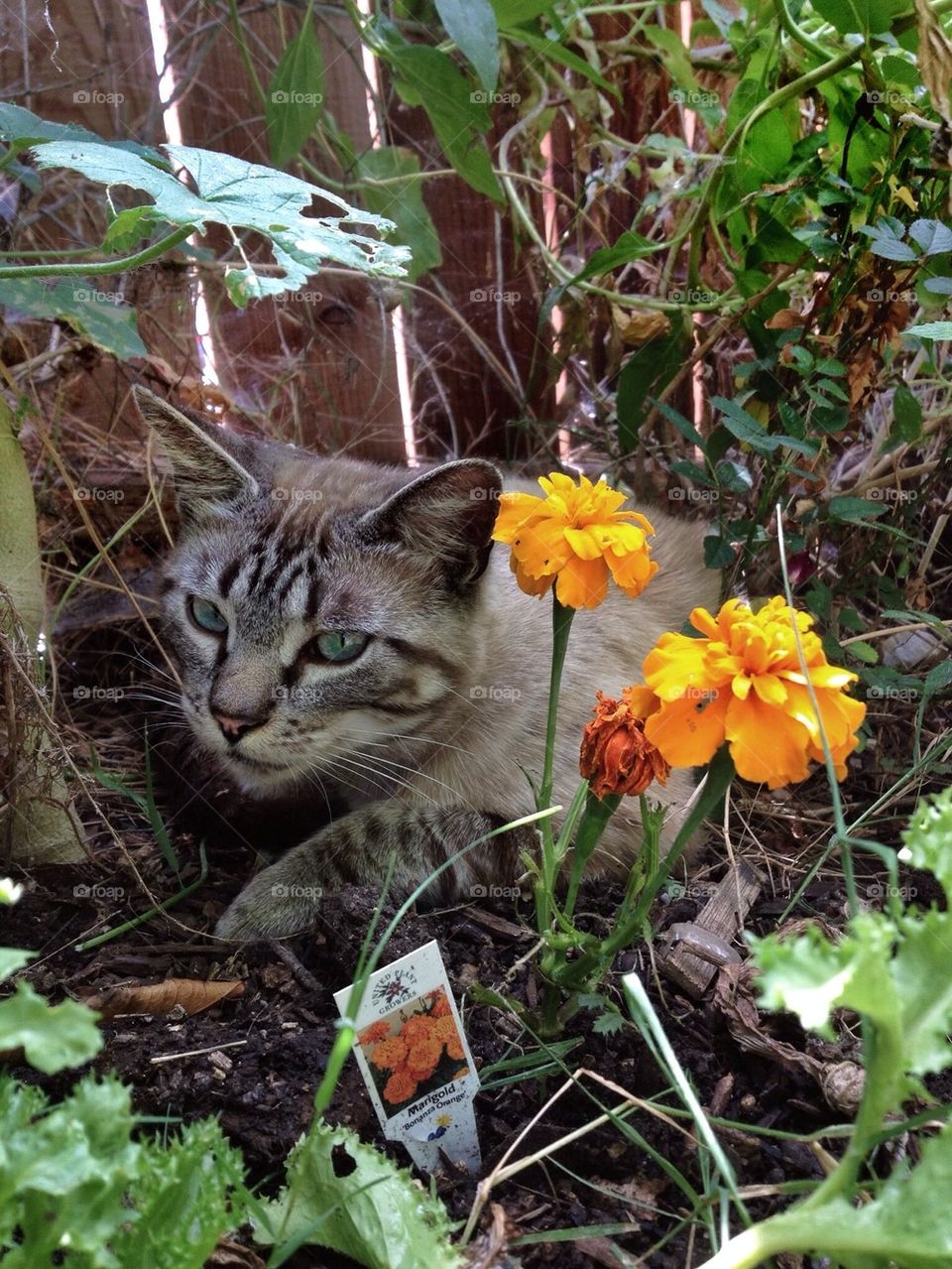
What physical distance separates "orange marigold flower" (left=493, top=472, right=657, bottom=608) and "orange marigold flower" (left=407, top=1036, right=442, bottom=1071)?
23.6 inches

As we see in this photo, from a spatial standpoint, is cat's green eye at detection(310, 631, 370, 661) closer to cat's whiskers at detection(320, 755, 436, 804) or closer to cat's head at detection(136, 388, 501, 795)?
cat's head at detection(136, 388, 501, 795)

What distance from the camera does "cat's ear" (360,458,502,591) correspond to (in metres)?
1.86

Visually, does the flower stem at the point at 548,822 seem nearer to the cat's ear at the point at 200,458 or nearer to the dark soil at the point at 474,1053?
the dark soil at the point at 474,1053

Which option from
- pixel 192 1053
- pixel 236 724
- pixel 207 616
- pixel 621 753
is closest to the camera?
pixel 621 753

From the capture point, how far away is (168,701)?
7.30 feet

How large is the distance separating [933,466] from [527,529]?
139cm

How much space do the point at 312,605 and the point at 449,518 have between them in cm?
30

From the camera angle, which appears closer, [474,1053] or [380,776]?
[474,1053]

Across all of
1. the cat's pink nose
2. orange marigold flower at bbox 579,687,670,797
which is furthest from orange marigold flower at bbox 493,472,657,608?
the cat's pink nose

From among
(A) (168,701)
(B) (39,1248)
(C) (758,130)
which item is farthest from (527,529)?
(C) (758,130)

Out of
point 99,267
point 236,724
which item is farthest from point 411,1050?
point 99,267

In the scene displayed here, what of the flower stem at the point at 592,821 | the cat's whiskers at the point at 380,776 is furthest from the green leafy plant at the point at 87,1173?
the cat's whiskers at the point at 380,776

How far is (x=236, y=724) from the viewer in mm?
1908

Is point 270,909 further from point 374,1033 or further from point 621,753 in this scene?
point 621,753
